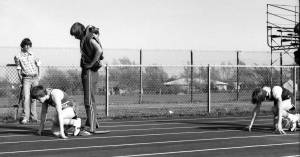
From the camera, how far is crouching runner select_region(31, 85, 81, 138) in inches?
→ 390

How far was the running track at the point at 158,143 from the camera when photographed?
8.08 meters

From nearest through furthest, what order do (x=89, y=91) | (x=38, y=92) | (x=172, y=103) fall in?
(x=38, y=92) → (x=89, y=91) → (x=172, y=103)

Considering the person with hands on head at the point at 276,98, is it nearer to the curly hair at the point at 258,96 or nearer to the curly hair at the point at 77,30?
the curly hair at the point at 258,96

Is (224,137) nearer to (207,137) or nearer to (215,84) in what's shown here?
(207,137)

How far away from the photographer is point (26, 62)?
13.5 m

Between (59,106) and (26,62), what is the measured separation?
3.88 metres

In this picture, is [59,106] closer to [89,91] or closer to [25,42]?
[89,91]

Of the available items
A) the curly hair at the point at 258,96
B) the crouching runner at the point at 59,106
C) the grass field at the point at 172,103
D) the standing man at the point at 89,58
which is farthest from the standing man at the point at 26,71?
the grass field at the point at 172,103

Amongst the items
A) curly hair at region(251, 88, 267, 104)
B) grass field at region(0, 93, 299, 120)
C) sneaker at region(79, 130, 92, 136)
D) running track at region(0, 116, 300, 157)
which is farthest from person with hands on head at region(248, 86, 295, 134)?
grass field at region(0, 93, 299, 120)

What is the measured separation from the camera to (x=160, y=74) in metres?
23.9

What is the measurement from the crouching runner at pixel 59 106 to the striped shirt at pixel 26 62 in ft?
10.8

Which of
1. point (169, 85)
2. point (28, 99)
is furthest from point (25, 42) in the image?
point (169, 85)

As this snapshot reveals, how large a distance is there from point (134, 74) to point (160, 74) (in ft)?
3.55

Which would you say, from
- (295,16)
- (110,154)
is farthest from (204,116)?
(295,16)
